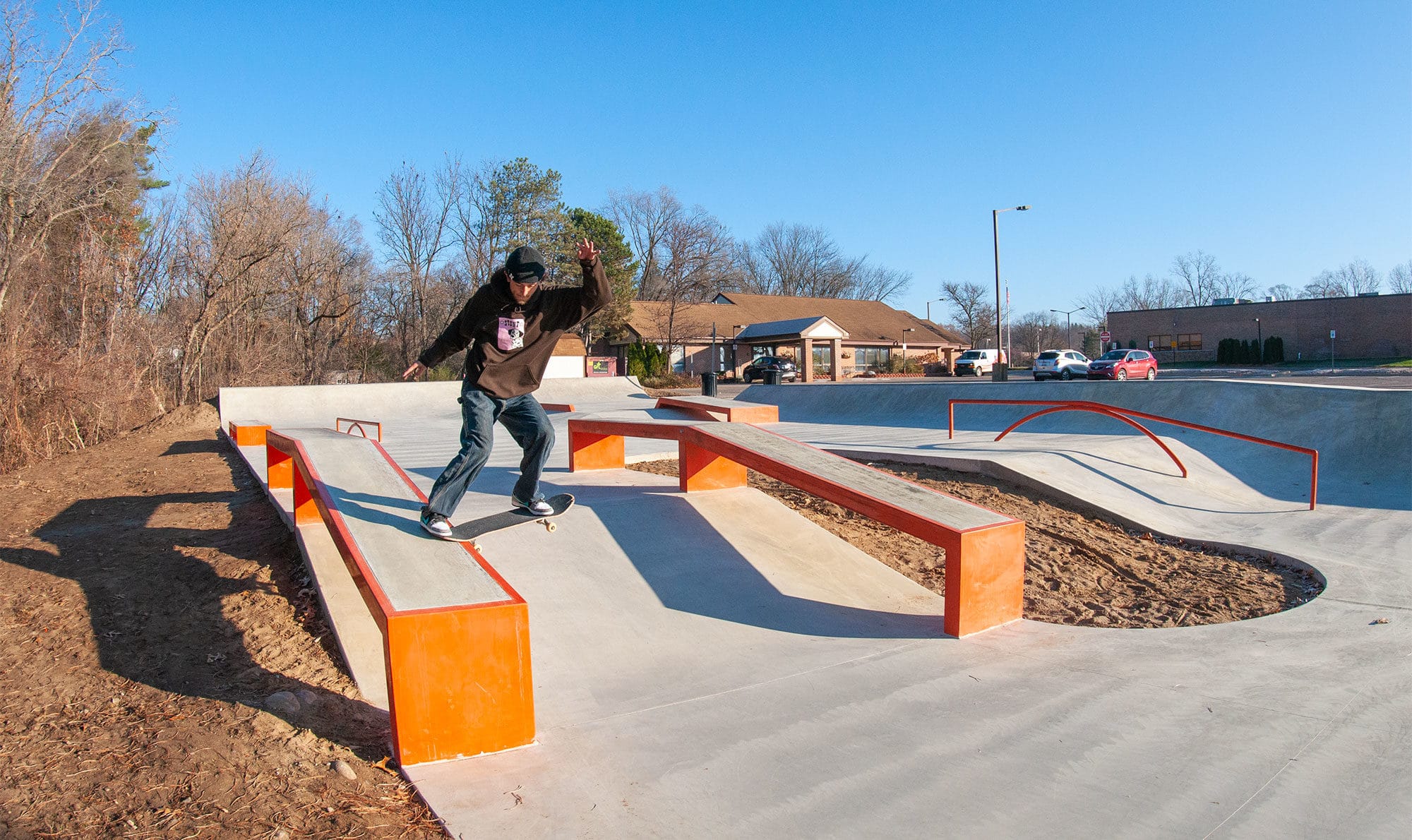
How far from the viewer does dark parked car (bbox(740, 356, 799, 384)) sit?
128 feet

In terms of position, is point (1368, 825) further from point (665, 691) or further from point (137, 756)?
point (137, 756)

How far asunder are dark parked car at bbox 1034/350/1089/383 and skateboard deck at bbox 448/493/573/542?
32737mm

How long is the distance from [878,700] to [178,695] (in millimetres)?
2922

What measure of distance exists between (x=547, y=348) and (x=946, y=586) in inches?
99.2

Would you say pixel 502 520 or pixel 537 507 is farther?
pixel 537 507

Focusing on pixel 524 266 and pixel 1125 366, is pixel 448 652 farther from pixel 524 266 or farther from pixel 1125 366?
pixel 1125 366

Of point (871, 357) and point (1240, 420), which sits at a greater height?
point (871, 357)

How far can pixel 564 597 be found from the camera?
4.56 m

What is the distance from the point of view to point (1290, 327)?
1844 inches

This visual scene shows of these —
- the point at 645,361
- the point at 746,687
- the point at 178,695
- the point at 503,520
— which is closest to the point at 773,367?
the point at 645,361

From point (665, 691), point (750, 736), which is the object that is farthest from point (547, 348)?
point (750, 736)

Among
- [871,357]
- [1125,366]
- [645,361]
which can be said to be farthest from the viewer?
[871,357]

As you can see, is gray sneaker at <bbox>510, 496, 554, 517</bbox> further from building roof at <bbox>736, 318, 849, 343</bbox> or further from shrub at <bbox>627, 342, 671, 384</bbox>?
building roof at <bbox>736, 318, 849, 343</bbox>

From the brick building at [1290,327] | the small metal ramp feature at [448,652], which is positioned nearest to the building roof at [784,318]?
the brick building at [1290,327]
